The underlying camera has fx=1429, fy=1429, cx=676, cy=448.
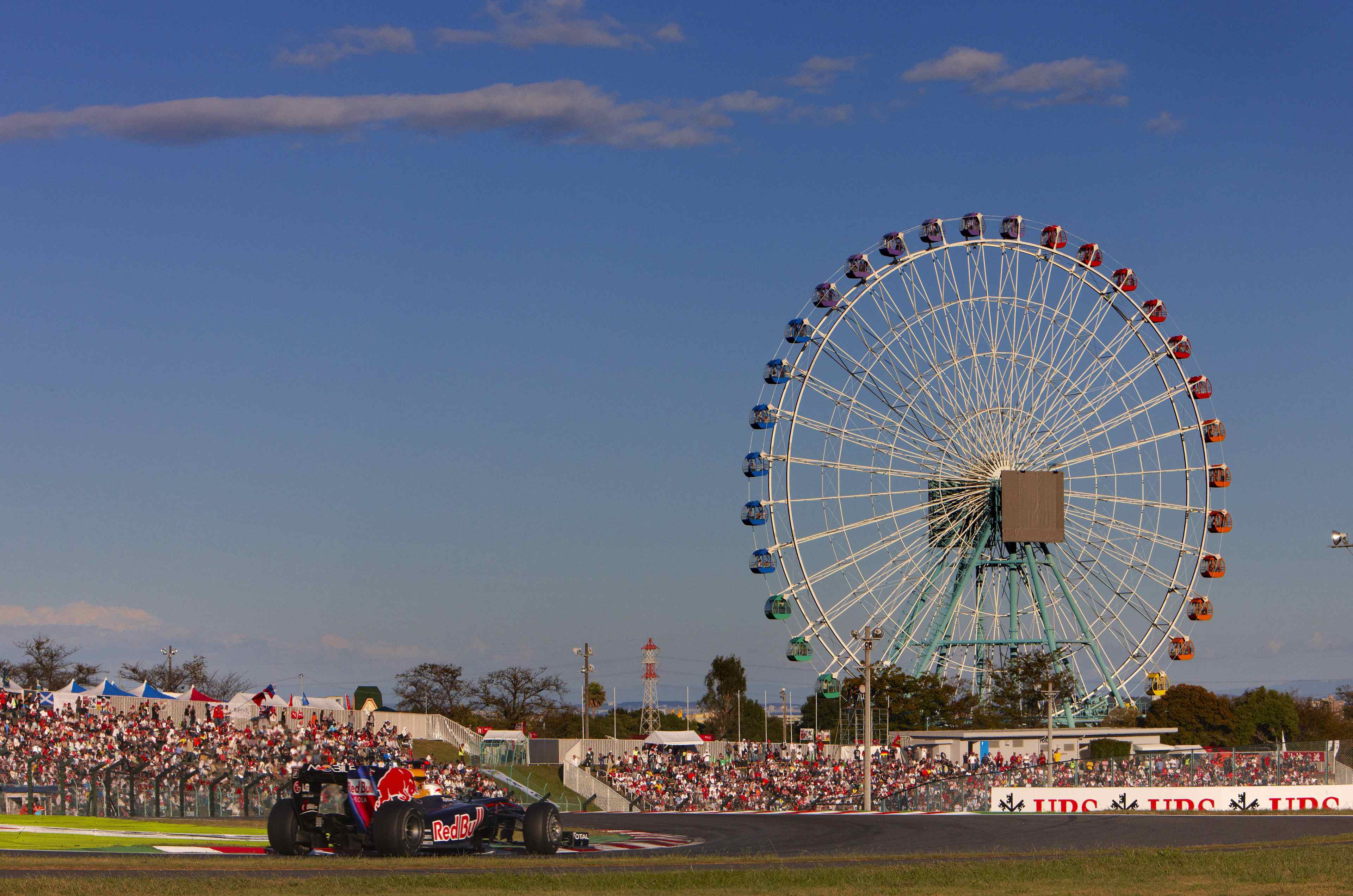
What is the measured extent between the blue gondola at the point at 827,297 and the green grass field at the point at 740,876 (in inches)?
1757

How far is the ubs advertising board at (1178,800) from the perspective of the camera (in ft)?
156

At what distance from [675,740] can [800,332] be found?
2219 cm

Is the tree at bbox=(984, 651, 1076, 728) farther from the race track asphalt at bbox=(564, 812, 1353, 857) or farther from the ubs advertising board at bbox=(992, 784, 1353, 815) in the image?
the race track asphalt at bbox=(564, 812, 1353, 857)

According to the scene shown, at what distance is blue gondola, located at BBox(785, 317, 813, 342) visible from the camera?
69.5 m

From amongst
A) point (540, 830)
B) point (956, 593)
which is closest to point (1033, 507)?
point (956, 593)

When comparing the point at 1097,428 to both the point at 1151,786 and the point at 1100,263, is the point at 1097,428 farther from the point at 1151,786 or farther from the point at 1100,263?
the point at 1151,786

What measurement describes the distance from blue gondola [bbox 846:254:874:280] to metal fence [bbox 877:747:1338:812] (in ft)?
89.6

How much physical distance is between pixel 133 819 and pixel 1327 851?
91.7ft

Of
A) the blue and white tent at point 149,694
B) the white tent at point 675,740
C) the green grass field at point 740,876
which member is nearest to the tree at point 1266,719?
the white tent at point 675,740

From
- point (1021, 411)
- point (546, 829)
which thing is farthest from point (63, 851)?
point (1021, 411)

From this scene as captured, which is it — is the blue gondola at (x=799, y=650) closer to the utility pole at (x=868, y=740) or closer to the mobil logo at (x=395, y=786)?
the utility pole at (x=868, y=740)

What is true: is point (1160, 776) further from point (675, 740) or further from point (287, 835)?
point (287, 835)

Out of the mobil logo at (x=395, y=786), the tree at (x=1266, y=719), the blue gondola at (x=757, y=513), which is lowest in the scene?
the tree at (x=1266, y=719)

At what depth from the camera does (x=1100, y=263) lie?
75312mm
